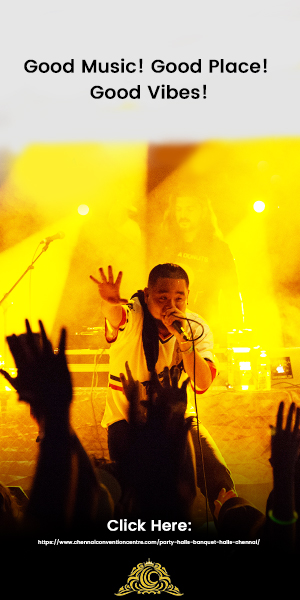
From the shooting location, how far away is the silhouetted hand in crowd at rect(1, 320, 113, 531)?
9.29ft

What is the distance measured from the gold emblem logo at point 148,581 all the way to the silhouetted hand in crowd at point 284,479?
24.1 inches

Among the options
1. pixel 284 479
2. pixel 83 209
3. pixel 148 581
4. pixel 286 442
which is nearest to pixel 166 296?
pixel 83 209

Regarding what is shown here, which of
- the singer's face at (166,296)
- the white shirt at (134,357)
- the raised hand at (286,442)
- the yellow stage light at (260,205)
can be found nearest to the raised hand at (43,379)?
the white shirt at (134,357)

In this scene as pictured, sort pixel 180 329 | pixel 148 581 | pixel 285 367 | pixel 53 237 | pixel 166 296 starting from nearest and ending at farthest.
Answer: pixel 180 329 < pixel 148 581 < pixel 166 296 < pixel 285 367 < pixel 53 237

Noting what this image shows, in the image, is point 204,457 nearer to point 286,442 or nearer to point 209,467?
point 209,467

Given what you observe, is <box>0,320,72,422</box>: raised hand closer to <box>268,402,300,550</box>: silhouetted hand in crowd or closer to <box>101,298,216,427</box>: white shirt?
<box>101,298,216,427</box>: white shirt

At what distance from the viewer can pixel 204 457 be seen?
2.74 meters

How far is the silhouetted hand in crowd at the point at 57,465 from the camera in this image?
111 inches

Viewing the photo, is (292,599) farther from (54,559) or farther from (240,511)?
(54,559)

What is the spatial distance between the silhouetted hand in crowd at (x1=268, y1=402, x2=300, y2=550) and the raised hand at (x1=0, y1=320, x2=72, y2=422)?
1.23 meters

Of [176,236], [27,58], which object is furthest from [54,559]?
[27,58]

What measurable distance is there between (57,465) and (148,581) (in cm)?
78

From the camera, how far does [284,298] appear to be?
322cm

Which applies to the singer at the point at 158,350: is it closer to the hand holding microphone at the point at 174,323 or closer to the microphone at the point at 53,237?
the hand holding microphone at the point at 174,323
